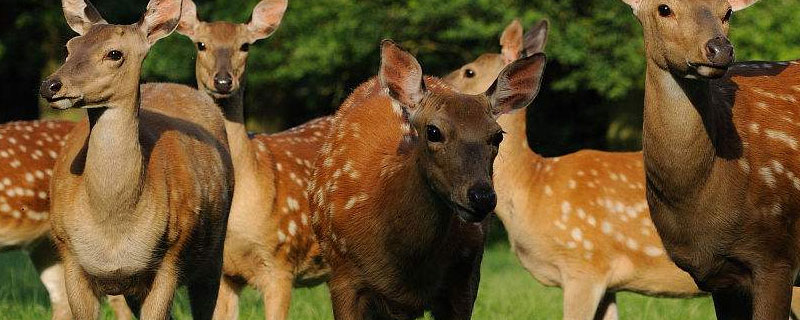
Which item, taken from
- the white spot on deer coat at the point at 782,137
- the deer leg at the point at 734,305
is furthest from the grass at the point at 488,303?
the white spot on deer coat at the point at 782,137

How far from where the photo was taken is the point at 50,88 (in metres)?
6.00

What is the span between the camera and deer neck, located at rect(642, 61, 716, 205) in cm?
594

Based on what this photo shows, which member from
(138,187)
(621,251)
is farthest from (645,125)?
(621,251)

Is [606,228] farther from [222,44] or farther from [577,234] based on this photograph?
[222,44]

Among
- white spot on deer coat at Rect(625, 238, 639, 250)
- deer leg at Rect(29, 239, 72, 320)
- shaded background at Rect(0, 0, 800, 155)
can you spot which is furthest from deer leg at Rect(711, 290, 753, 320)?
shaded background at Rect(0, 0, 800, 155)

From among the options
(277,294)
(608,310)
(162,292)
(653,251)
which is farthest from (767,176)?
(277,294)

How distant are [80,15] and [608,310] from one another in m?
4.08

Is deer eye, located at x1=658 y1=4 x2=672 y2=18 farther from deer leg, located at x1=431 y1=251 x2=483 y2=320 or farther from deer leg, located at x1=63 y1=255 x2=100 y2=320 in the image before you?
deer leg, located at x1=63 y1=255 x2=100 y2=320

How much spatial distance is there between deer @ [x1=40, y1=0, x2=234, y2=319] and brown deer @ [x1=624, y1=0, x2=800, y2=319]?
7.13ft

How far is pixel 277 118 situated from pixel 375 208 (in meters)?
13.3

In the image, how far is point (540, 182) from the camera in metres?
9.48

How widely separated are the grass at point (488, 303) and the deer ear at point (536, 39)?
1784mm

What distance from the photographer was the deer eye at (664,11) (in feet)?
19.2

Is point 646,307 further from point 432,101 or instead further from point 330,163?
point 432,101
